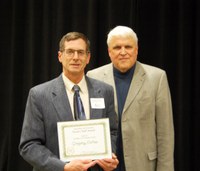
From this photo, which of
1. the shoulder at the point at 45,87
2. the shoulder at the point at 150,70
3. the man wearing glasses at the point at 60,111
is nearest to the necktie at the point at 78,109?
the man wearing glasses at the point at 60,111

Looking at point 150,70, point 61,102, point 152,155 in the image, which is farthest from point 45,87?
point 152,155

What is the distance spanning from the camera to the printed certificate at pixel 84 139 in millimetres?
1906

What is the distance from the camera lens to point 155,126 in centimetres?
262

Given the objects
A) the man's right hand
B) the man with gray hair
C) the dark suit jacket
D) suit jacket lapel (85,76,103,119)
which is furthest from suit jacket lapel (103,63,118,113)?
the man's right hand

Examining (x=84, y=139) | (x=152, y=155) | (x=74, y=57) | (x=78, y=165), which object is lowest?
(x=152, y=155)

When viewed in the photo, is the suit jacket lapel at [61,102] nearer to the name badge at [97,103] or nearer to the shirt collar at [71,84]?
the shirt collar at [71,84]

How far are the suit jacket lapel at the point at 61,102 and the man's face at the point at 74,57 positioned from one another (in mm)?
110

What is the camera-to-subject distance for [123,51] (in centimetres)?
251

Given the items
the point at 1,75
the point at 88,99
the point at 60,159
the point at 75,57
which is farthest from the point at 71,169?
→ the point at 1,75

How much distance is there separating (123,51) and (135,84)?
270 millimetres

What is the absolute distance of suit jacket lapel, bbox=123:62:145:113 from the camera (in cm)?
252

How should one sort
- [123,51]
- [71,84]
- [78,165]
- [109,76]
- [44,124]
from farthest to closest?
[109,76]
[123,51]
[71,84]
[44,124]
[78,165]

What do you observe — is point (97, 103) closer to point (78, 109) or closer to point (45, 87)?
point (78, 109)

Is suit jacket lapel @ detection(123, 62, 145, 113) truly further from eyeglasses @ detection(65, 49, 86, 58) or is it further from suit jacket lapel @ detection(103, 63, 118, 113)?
eyeglasses @ detection(65, 49, 86, 58)
